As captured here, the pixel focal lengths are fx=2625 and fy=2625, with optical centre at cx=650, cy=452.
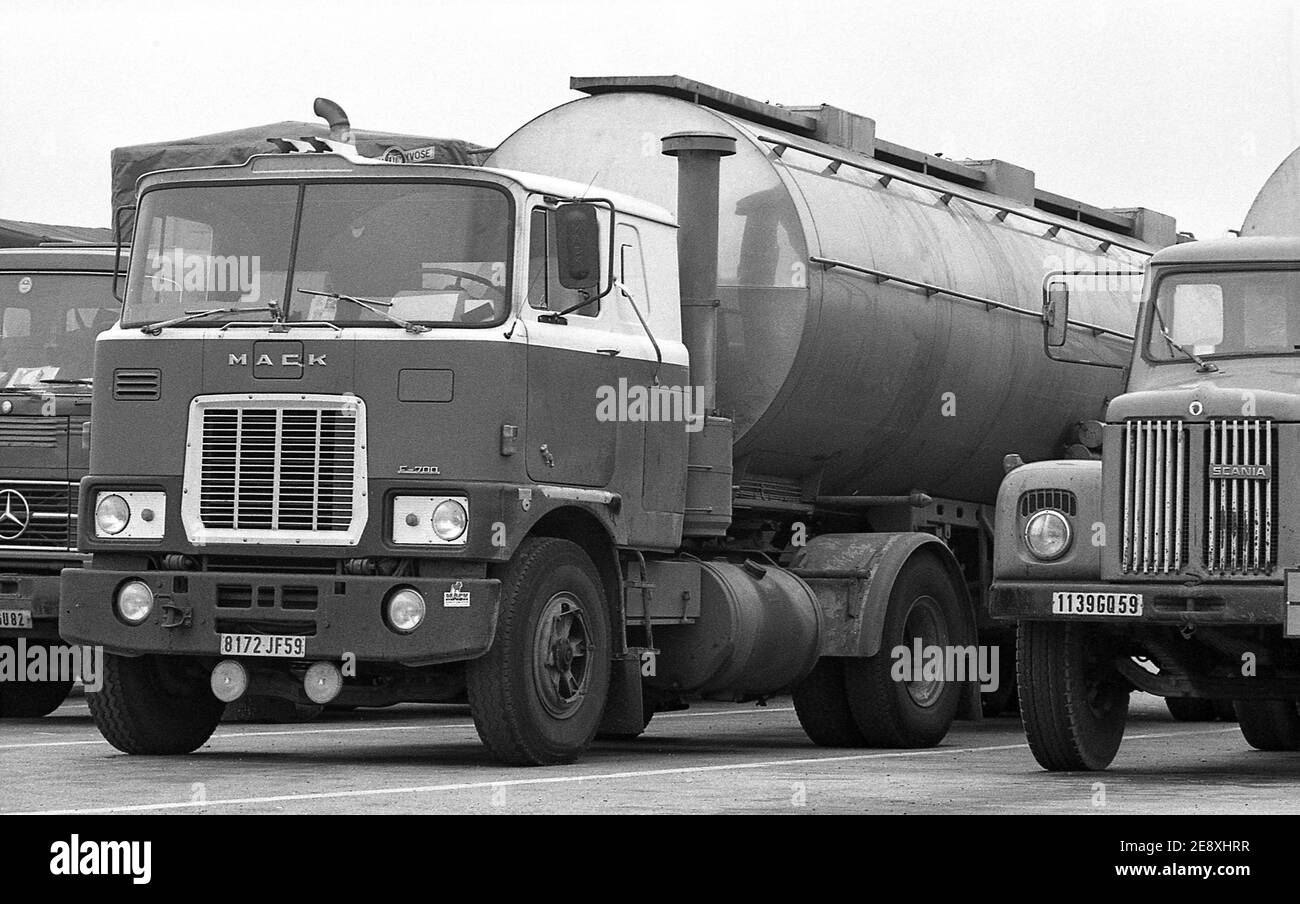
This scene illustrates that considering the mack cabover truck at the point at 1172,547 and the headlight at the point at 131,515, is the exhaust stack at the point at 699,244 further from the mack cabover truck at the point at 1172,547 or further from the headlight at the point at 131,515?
the headlight at the point at 131,515

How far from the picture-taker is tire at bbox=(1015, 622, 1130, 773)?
13641 mm

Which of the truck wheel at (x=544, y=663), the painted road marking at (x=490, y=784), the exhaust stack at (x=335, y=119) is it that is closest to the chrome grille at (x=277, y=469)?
the truck wheel at (x=544, y=663)

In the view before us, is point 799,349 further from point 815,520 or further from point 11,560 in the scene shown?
point 11,560

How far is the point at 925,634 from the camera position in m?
17.4

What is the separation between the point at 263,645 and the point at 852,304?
4788 millimetres

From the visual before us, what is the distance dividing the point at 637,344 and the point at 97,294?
5.21 meters

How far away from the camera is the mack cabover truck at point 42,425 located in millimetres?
17297

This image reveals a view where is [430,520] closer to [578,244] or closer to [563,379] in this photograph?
[563,379]

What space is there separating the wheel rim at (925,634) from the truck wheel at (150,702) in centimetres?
479

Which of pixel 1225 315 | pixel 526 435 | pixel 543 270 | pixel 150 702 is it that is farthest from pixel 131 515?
pixel 1225 315

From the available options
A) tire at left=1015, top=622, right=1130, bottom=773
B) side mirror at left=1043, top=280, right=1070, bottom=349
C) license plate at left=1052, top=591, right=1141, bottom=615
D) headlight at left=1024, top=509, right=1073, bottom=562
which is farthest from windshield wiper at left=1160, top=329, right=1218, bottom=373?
license plate at left=1052, top=591, right=1141, bottom=615

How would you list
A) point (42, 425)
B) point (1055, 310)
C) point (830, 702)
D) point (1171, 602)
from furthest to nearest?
point (42, 425), point (830, 702), point (1055, 310), point (1171, 602)
